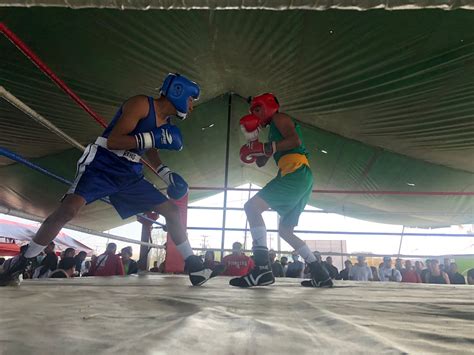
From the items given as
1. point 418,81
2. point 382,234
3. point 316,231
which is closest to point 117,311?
point 418,81

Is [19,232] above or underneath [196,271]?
above

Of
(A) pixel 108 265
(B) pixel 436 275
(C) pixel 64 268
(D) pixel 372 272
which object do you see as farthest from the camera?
(D) pixel 372 272

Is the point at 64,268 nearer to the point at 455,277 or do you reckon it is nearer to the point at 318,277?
the point at 318,277

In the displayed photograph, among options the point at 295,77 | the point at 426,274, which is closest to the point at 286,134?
the point at 295,77

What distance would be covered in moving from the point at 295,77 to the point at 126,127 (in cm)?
207

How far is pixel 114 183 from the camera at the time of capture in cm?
136

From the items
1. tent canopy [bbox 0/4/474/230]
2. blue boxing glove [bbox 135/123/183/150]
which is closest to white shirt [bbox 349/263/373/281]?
tent canopy [bbox 0/4/474/230]

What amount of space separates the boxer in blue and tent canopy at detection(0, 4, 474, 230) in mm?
1077

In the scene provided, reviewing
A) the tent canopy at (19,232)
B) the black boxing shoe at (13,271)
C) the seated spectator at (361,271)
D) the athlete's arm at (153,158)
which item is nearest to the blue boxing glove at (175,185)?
the athlete's arm at (153,158)

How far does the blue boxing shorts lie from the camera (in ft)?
4.24

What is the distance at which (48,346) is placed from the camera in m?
0.42

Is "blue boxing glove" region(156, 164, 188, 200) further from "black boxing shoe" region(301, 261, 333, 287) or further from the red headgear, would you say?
"black boxing shoe" region(301, 261, 333, 287)

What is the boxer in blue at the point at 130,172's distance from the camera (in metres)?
1.25

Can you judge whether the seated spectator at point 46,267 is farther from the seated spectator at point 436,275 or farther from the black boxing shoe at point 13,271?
the seated spectator at point 436,275
